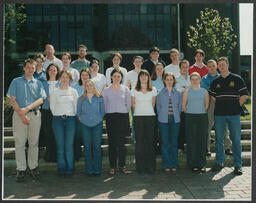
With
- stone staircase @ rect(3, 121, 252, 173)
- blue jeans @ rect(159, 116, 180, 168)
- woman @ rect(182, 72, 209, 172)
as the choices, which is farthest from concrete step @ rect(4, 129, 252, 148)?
woman @ rect(182, 72, 209, 172)

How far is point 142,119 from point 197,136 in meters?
1.10

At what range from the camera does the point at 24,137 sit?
5.06 metres

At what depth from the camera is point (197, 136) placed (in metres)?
5.35

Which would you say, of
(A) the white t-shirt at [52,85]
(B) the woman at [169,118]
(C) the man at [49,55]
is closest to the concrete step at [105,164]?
(B) the woman at [169,118]

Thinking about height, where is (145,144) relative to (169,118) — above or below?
below

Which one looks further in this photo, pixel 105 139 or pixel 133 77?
pixel 105 139

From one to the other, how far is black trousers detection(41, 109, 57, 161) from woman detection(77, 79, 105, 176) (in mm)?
735

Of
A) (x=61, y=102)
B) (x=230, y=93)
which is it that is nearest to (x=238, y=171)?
(x=230, y=93)

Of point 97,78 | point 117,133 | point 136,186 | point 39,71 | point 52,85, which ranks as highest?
point 39,71

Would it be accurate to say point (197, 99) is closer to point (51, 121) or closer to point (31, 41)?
point (51, 121)

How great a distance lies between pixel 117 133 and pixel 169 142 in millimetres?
1008

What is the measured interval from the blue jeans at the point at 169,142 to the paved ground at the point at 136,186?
Result: 0.23m

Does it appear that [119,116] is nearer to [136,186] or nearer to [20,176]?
[136,186]

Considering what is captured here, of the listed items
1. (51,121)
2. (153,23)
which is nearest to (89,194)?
(51,121)
